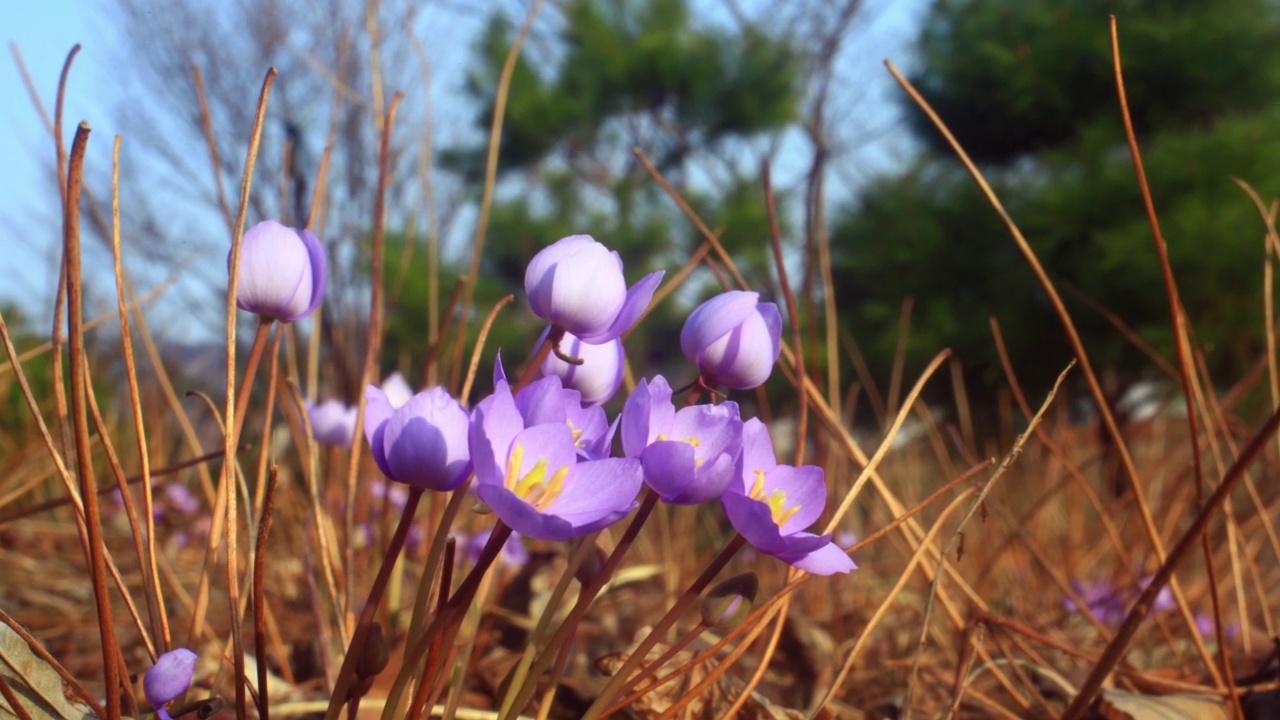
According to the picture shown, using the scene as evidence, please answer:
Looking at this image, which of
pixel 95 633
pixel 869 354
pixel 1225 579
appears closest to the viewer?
pixel 95 633

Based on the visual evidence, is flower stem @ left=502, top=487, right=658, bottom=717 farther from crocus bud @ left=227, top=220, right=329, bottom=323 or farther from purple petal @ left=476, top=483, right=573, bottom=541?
crocus bud @ left=227, top=220, right=329, bottom=323

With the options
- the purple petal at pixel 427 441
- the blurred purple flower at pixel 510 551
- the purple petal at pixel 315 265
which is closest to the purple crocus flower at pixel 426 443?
the purple petal at pixel 427 441

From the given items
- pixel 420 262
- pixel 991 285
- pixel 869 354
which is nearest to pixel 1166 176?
pixel 991 285

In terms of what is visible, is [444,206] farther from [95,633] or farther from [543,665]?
[543,665]

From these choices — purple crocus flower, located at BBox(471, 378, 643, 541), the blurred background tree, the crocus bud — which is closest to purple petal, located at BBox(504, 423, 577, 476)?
purple crocus flower, located at BBox(471, 378, 643, 541)

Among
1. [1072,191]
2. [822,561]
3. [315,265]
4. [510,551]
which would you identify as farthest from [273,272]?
[1072,191]
